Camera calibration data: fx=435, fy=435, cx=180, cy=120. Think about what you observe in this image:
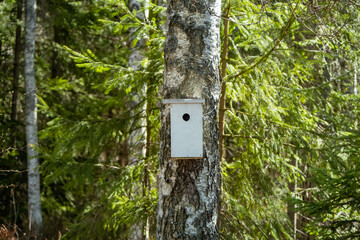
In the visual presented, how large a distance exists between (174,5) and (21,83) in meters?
8.82

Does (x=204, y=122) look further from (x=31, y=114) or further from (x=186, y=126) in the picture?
(x=31, y=114)

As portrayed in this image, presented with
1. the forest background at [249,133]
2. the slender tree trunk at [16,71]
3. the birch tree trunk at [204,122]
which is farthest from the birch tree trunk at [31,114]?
the birch tree trunk at [204,122]

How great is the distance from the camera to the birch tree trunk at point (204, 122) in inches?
125

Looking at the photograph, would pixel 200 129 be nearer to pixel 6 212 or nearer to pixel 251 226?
pixel 251 226

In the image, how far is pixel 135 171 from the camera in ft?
16.8

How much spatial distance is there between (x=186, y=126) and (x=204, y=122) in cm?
16

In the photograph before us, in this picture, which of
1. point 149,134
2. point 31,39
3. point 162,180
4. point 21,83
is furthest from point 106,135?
point 21,83

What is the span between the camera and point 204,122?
130 inches

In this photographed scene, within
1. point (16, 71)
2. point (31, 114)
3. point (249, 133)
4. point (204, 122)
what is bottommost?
point (249, 133)

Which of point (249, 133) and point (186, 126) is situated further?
point (249, 133)

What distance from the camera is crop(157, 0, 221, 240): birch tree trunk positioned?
3170 mm

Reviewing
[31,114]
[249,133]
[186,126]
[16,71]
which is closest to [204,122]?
[186,126]

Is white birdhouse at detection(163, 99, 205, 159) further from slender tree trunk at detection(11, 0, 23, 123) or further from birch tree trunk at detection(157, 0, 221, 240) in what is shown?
slender tree trunk at detection(11, 0, 23, 123)

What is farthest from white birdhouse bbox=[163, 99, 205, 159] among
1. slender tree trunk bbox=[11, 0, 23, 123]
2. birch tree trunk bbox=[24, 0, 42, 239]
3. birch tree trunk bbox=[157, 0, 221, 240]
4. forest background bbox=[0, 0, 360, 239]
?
slender tree trunk bbox=[11, 0, 23, 123]
